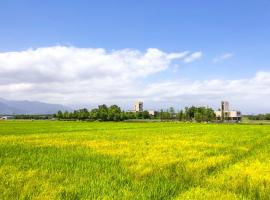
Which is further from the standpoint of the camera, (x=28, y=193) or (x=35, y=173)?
(x=35, y=173)

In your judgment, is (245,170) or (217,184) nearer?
(217,184)

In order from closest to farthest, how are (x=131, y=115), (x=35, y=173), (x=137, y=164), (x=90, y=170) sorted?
(x=35, y=173), (x=90, y=170), (x=137, y=164), (x=131, y=115)

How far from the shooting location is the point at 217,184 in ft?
36.6

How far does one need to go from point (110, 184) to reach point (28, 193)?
217 centimetres

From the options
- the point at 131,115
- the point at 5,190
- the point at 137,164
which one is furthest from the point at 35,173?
the point at 131,115

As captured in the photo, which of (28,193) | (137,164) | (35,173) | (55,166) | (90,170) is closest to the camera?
(28,193)

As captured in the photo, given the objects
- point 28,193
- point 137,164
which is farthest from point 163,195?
point 137,164

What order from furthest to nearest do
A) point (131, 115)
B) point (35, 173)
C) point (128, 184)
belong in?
point (131, 115) < point (35, 173) < point (128, 184)

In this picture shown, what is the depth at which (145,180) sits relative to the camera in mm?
11672

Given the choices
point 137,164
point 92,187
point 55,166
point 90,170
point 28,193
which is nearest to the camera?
point 28,193

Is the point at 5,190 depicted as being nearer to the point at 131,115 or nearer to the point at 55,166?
the point at 55,166

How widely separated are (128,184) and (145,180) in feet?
2.74

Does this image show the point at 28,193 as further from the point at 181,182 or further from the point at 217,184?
the point at 217,184

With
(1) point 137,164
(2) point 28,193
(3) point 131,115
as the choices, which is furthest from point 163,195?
(3) point 131,115
